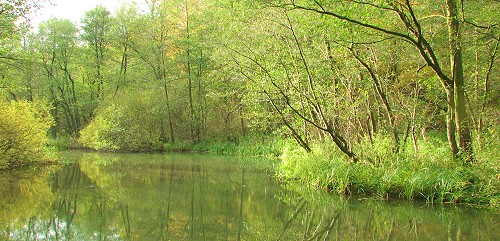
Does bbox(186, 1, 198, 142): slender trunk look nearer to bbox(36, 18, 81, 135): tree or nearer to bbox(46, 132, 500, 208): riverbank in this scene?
bbox(36, 18, 81, 135): tree

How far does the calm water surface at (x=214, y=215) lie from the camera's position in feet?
20.2

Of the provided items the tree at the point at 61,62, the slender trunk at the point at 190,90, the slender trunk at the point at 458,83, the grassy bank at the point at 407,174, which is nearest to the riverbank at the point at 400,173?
the grassy bank at the point at 407,174

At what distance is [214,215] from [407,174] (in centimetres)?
418

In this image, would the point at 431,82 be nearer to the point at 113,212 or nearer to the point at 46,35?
the point at 113,212

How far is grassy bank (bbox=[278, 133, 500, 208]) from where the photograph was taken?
7594 millimetres

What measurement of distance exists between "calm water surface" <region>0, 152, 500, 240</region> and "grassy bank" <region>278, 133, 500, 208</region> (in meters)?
0.42

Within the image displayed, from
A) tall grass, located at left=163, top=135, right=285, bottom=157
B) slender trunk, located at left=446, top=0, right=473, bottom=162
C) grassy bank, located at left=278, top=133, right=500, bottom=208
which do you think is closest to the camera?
grassy bank, located at left=278, top=133, right=500, bottom=208

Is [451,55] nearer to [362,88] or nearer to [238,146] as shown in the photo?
→ [362,88]

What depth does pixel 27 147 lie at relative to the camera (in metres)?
15.2

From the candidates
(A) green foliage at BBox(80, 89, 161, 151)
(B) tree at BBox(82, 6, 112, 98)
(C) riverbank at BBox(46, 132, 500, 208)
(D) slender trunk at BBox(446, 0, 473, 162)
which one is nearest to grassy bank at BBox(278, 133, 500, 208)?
(C) riverbank at BBox(46, 132, 500, 208)

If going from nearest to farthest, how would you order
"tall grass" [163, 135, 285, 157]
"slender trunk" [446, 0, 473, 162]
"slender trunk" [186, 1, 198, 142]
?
1. "slender trunk" [446, 0, 473, 162]
2. "tall grass" [163, 135, 285, 157]
3. "slender trunk" [186, 1, 198, 142]

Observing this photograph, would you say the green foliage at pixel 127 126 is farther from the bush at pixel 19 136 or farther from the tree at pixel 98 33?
the bush at pixel 19 136

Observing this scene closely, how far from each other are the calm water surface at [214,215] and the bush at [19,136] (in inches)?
129

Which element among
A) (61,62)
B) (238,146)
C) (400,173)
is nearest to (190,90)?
(238,146)
